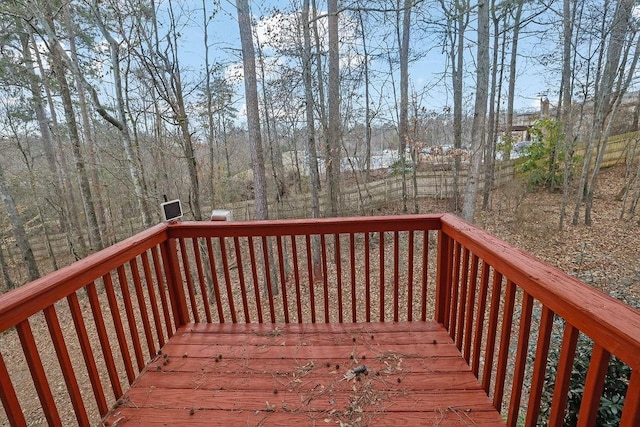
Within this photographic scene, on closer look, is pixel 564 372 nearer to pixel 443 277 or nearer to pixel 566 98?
pixel 443 277

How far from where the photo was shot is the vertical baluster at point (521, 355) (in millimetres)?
1289

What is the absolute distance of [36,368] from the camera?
1254 millimetres

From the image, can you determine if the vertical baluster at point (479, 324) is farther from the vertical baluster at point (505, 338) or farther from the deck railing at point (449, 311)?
the vertical baluster at point (505, 338)

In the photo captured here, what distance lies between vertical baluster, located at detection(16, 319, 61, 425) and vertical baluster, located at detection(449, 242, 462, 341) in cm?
209

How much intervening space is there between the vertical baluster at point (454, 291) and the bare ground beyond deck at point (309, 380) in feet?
0.27

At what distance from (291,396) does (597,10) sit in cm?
910

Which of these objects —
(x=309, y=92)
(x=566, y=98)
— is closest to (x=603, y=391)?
→ (x=309, y=92)

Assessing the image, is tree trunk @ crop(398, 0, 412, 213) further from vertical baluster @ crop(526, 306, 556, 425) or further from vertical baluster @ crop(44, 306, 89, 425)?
vertical baluster @ crop(44, 306, 89, 425)

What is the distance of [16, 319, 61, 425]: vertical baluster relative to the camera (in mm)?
1227

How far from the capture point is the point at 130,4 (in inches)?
192

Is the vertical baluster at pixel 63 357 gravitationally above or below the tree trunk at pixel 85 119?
below

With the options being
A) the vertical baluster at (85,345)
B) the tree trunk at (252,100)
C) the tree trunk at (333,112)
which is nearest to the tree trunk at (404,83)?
the tree trunk at (333,112)

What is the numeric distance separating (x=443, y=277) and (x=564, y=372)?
44.9 inches

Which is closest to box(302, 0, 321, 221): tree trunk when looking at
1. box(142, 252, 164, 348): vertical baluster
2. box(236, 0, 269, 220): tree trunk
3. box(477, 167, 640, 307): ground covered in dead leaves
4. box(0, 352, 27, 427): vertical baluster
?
box(236, 0, 269, 220): tree trunk
